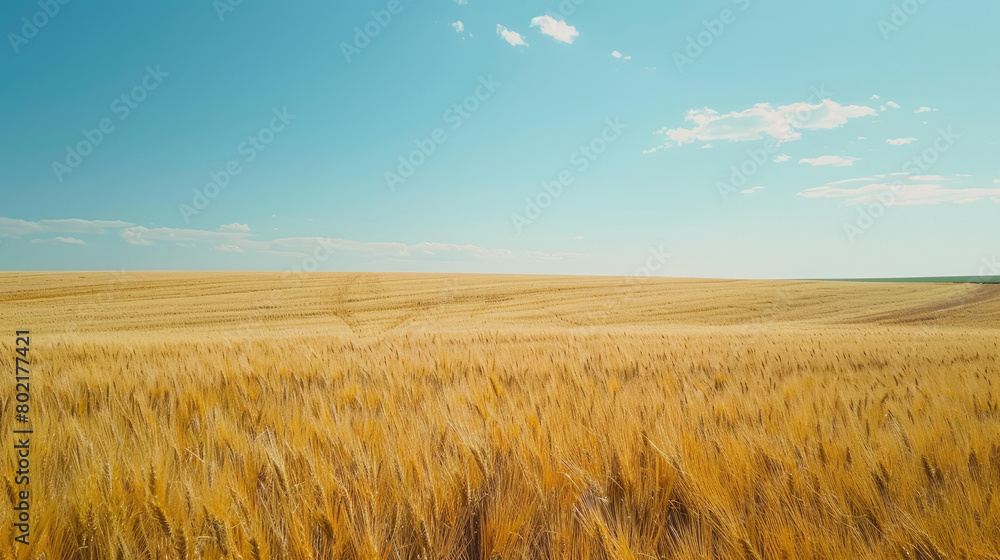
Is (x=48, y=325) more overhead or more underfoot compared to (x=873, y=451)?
more underfoot

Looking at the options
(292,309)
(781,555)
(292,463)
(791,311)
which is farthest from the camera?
(791,311)

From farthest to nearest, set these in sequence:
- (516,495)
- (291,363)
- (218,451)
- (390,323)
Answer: (390,323) < (291,363) < (218,451) < (516,495)

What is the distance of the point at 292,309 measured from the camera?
2275cm

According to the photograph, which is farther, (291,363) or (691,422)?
(291,363)

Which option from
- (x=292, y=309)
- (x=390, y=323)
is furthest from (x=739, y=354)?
(x=292, y=309)

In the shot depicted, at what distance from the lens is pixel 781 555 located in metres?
0.91

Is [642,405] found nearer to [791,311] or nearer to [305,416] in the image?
[305,416]

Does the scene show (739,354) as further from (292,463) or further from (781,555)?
(292,463)

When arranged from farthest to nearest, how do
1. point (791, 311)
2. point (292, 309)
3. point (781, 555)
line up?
point (791, 311) → point (292, 309) → point (781, 555)

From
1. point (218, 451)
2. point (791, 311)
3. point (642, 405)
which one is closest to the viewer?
point (218, 451)

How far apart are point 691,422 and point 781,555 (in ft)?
3.01

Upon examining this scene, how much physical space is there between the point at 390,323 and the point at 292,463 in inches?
720

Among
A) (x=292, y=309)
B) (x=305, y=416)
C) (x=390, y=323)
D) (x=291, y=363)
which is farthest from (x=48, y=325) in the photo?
(x=305, y=416)

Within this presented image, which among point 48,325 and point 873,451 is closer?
point 873,451
